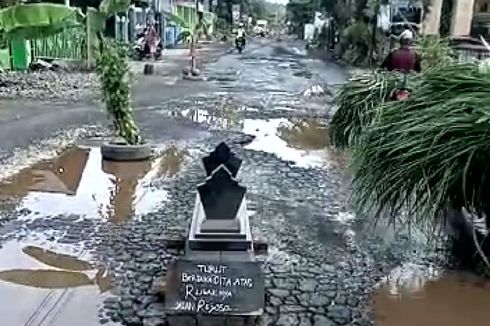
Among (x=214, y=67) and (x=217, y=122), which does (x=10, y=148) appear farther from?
(x=214, y=67)

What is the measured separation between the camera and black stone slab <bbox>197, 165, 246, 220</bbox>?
460 cm

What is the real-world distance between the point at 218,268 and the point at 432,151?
5.77 ft

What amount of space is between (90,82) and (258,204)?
12863 mm

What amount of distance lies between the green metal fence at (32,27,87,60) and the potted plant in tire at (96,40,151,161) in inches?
560

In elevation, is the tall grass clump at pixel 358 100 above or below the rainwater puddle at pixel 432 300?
above

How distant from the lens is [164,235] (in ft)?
20.8

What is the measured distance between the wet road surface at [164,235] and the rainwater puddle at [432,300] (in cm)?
2

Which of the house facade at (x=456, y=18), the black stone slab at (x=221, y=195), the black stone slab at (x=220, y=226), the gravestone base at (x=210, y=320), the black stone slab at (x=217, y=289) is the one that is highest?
the house facade at (x=456, y=18)

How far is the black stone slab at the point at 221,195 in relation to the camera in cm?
460

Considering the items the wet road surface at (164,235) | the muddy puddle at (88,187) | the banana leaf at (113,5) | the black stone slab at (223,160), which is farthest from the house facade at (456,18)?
the black stone slab at (223,160)

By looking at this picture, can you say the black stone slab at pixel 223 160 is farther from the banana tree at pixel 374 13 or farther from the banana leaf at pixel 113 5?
the banana tree at pixel 374 13

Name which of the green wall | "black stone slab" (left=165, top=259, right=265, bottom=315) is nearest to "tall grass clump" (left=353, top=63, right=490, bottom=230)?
"black stone slab" (left=165, top=259, right=265, bottom=315)

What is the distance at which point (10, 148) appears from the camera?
10.2 metres

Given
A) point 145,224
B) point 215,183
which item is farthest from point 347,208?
point 215,183
